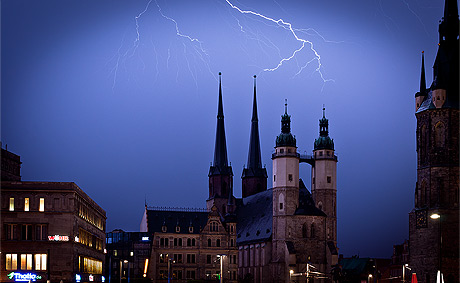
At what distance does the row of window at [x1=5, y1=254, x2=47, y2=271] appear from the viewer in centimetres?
8138

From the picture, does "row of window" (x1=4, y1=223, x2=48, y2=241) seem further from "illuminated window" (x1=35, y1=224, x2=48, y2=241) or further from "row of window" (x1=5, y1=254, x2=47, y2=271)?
"row of window" (x1=5, y1=254, x2=47, y2=271)

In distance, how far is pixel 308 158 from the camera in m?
151

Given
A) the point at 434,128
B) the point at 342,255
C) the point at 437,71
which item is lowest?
the point at 342,255

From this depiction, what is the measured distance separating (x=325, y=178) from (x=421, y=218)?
1796 inches

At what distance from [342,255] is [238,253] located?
42.8 meters

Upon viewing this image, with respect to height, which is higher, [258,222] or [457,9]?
[457,9]

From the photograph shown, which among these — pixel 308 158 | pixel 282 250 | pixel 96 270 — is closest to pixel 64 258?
pixel 96 270

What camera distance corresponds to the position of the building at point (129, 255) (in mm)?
157750

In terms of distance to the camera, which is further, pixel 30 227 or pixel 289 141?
pixel 289 141

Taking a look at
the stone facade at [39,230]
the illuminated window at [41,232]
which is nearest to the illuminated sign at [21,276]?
the stone facade at [39,230]

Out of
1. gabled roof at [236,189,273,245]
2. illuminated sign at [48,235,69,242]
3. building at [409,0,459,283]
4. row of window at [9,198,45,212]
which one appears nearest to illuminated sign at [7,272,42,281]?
illuminated sign at [48,235,69,242]

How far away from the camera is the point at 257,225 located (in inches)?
6102

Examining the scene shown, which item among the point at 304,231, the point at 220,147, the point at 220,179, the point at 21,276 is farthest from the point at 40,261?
the point at 220,147

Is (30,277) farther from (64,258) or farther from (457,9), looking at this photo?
(457,9)
